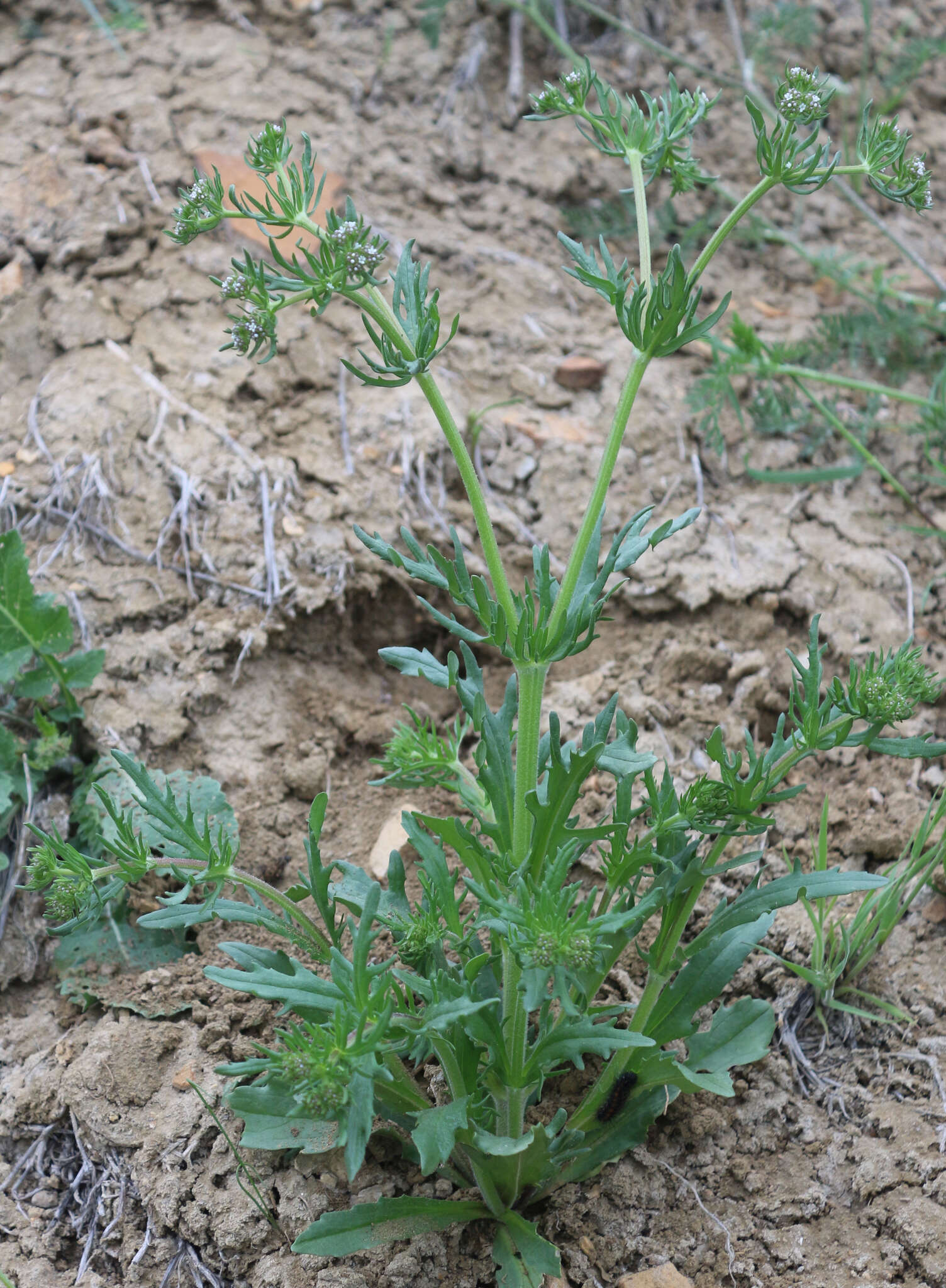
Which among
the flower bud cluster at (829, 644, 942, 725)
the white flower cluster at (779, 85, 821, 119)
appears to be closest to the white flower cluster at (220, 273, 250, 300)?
the white flower cluster at (779, 85, 821, 119)

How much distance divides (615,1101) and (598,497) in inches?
49.0

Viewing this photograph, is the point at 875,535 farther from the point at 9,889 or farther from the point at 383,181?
the point at 9,889

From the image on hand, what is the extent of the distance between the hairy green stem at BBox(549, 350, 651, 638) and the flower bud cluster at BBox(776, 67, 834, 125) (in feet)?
1.56

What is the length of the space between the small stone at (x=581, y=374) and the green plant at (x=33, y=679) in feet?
6.32

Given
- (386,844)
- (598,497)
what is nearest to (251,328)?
(598,497)

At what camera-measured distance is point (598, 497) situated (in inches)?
75.9

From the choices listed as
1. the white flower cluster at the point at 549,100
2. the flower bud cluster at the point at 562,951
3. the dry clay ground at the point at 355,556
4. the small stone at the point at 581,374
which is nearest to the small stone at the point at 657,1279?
the dry clay ground at the point at 355,556

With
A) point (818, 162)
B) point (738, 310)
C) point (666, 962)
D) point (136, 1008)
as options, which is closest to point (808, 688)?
point (666, 962)

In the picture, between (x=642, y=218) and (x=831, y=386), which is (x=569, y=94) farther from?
(x=831, y=386)

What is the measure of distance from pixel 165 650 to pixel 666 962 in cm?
168

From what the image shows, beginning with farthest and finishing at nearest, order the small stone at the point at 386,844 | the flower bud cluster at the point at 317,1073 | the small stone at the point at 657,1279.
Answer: the small stone at the point at 386,844 < the small stone at the point at 657,1279 < the flower bud cluster at the point at 317,1073

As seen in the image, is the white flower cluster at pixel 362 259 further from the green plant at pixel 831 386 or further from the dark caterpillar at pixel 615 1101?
the green plant at pixel 831 386

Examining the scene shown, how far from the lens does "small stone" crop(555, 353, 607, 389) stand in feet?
12.3

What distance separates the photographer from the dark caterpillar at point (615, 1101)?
2135 mm
